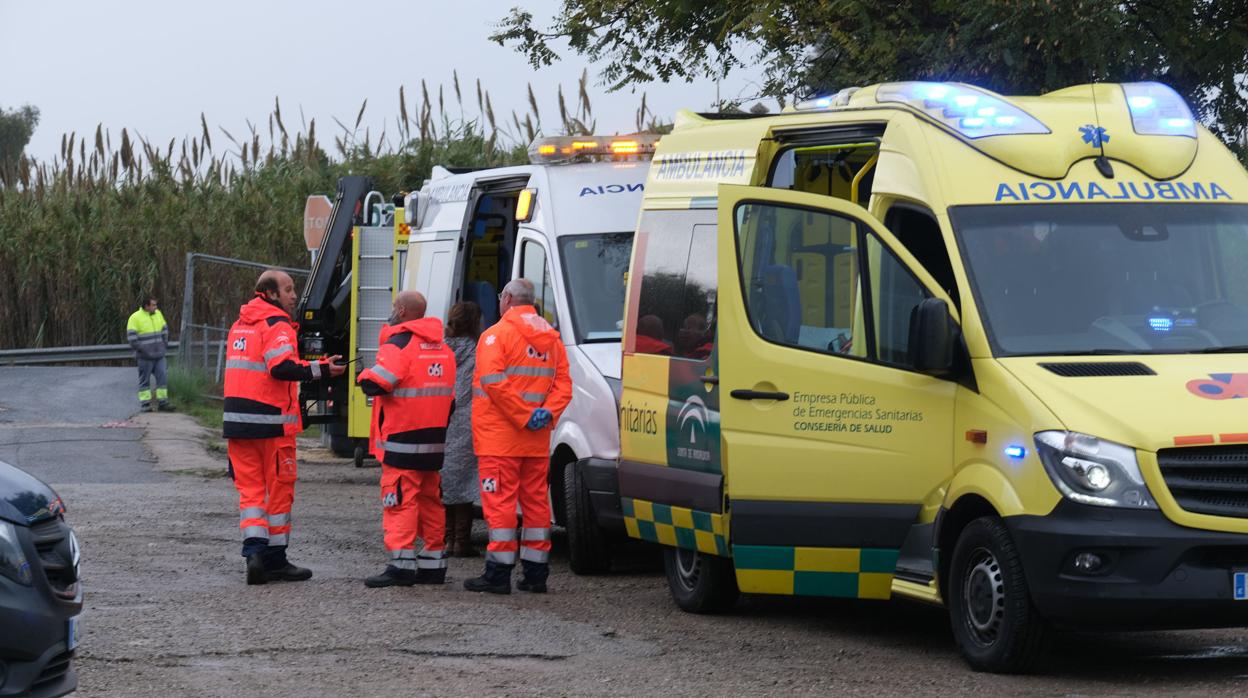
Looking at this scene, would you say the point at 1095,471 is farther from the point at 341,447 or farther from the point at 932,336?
the point at 341,447

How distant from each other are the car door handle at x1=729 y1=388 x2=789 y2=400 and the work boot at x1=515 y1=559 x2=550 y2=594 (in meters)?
2.19

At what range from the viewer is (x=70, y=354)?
2819cm

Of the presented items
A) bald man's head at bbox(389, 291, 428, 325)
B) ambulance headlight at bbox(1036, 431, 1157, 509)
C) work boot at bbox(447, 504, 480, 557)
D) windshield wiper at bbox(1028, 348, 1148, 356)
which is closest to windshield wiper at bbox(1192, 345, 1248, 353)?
windshield wiper at bbox(1028, 348, 1148, 356)

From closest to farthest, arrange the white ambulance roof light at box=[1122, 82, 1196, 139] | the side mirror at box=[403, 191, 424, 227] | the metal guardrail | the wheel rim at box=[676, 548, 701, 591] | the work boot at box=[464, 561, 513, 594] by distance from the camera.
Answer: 1. the white ambulance roof light at box=[1122, 82, 1196, 139]
2. the wheel rim at box=[676, 548, 701, 591]
3. the work boot at box=[464, 561, 513, 594]
4. the side mirror at box=[403, 191, 424, 227]
5. the metal guardrail

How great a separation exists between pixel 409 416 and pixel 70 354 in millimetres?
19027

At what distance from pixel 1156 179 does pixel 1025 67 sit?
549 cm

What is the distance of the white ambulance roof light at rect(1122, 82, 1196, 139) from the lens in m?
8.59

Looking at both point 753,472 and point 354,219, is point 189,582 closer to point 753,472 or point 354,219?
point 753,472

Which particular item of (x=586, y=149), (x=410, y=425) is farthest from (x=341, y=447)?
(x=410, y=425)

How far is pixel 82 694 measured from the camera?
731 cm

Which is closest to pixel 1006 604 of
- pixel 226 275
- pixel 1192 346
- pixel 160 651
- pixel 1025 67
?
pixel 1192 346

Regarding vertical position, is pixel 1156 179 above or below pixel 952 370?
above

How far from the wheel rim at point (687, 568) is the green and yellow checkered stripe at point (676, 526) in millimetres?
165

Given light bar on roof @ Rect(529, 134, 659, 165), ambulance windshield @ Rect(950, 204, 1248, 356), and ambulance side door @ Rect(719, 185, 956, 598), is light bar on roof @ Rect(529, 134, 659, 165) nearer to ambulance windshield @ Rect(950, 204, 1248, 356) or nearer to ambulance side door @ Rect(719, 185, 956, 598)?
ambulance side door @ Rect(719, 185, 956, 598)
